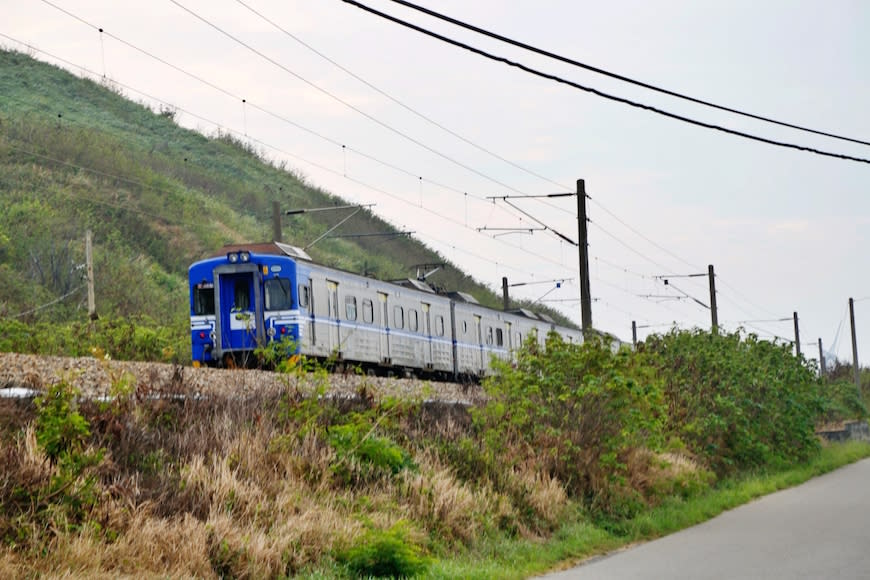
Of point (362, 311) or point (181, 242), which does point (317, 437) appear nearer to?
point (362, 311)

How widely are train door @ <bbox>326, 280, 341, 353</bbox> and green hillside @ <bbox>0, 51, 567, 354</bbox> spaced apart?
275 inches

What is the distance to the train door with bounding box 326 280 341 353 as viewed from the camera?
27109 millimetres

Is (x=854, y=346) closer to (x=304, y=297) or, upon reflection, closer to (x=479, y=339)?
(x=479, y=339)

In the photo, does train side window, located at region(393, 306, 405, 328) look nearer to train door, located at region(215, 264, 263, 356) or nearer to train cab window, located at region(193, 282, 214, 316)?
train door, located at region(215, 264, 263, 356)

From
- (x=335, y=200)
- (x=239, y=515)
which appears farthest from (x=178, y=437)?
(x=335, y=200)

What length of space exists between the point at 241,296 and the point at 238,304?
0.60 feet

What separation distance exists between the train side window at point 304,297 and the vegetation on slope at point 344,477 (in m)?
7.33

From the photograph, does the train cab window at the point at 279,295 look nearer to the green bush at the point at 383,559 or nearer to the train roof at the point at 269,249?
the train roof at the point at 269,249

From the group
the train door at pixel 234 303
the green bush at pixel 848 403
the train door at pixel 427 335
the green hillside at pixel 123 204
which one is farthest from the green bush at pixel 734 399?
the green bush at pixel 848 403

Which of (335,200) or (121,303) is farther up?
(335,200)

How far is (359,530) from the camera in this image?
1192cm

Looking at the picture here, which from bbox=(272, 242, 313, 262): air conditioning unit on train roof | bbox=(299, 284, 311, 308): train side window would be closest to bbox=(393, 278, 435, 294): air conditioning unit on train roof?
bbox=(272, 242, 313, 262): air conditioning unit on train roof

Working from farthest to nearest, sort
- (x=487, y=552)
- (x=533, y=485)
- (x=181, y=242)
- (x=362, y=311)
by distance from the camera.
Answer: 1. (x=181, y=242)
2. (x=362, y=311)
3. (x=533, y=485)
4. (x=487, y=552)

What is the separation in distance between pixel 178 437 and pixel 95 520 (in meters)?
2.43
